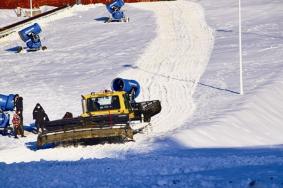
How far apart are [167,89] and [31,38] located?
16.4 m

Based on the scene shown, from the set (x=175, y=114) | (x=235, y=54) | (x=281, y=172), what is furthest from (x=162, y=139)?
(x=235, y=54)

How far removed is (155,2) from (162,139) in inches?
1843

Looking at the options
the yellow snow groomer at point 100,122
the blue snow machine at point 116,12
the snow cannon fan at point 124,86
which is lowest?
the yellow snow groomer at point 100,122

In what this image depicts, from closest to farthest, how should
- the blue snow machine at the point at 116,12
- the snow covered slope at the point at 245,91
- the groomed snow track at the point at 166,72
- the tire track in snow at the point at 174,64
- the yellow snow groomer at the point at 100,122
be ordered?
the groomed snow track at the point at 166,72
the yellow snow groomer at the point at 100,122
the snow covered slope at the point at 245,91
the tire track in snow at the point at 174,64
the blue snow machine at the point at 116,12

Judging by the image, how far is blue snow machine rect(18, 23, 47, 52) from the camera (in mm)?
45312

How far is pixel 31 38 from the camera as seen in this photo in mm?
45531

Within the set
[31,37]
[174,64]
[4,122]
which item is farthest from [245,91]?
[31,37]

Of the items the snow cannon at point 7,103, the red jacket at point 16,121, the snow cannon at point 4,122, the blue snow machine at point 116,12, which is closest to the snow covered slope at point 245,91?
the red jacket at point 16,121

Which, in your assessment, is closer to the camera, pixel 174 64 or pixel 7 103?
pixel 7 103

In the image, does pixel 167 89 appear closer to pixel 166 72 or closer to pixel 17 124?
pixel 166 72

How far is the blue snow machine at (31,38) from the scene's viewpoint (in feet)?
149

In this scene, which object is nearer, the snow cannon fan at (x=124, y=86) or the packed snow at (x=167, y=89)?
the packed snow at (x=167, y=89)

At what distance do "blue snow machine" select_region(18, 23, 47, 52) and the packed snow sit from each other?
708 mm

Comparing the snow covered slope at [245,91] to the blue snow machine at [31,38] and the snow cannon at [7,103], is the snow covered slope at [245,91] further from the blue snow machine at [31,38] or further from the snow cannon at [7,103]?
the blue snow machine at [31,38]
